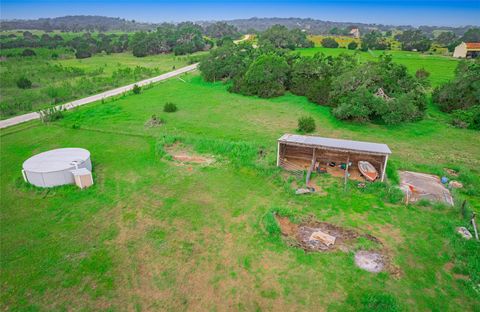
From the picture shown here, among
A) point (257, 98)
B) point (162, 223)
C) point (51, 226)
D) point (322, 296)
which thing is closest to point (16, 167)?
point (51, 226)

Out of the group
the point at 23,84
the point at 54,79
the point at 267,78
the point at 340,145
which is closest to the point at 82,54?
the point at 54,79

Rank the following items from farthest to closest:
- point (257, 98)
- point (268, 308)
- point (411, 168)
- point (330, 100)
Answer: point (257, 98) → point (330, 100) → point (411, 168) → point (268, 308)

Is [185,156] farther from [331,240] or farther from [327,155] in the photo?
[331,240]

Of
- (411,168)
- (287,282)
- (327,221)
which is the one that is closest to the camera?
(287,282)

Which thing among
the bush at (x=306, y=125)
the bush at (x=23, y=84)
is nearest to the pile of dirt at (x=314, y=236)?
the bush at (x=306, y=125)

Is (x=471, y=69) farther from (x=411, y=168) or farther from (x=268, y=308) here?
(x=268, y=308)

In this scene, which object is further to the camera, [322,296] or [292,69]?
[292,69]

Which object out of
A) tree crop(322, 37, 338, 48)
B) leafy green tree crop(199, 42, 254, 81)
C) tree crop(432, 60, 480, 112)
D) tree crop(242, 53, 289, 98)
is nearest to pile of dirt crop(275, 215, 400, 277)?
tree crop(432, 60, 480, 112)
